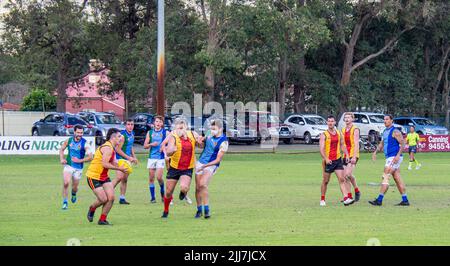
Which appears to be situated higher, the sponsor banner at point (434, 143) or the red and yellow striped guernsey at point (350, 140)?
the red and yellow striped guernsey at point (350, 140)

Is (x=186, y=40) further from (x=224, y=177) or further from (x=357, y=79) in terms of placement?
(x=224, y=177)

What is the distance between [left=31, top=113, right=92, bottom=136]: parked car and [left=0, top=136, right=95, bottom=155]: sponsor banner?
9.25m

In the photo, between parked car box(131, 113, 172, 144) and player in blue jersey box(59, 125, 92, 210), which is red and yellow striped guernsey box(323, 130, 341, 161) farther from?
parked car box(131, 113, 172, 144)

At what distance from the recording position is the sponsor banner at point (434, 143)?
5072cm

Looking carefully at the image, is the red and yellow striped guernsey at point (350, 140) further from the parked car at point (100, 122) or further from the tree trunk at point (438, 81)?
the tree trunk at point (438, 81)

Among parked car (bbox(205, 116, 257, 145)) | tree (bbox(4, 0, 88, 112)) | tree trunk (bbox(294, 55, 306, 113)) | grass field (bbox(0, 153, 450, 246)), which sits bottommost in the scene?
grass field (bbox(0, 153, 450, 246))

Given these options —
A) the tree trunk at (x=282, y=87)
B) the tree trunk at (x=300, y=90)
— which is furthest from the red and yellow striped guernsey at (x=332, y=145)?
the tree trunk at (x=300, y=90)

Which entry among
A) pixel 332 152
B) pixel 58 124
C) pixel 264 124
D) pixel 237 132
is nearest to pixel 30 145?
pixel 58 124

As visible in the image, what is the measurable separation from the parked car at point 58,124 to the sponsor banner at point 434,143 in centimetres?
1887

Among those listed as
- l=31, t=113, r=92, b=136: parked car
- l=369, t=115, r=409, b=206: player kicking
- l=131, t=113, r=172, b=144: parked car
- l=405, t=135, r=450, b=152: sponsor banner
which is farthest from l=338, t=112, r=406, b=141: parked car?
l=369, t=115, r=409, b=206: player kicking

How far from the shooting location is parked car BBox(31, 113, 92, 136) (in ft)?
173

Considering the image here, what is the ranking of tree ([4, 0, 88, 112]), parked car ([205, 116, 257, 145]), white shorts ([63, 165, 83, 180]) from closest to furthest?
white shorts ([63, 165, 83, 180]) < parked car ([205, 116, 257, 145]) < tree ([4, 0, 88, 112])

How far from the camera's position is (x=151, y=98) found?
62188mm
